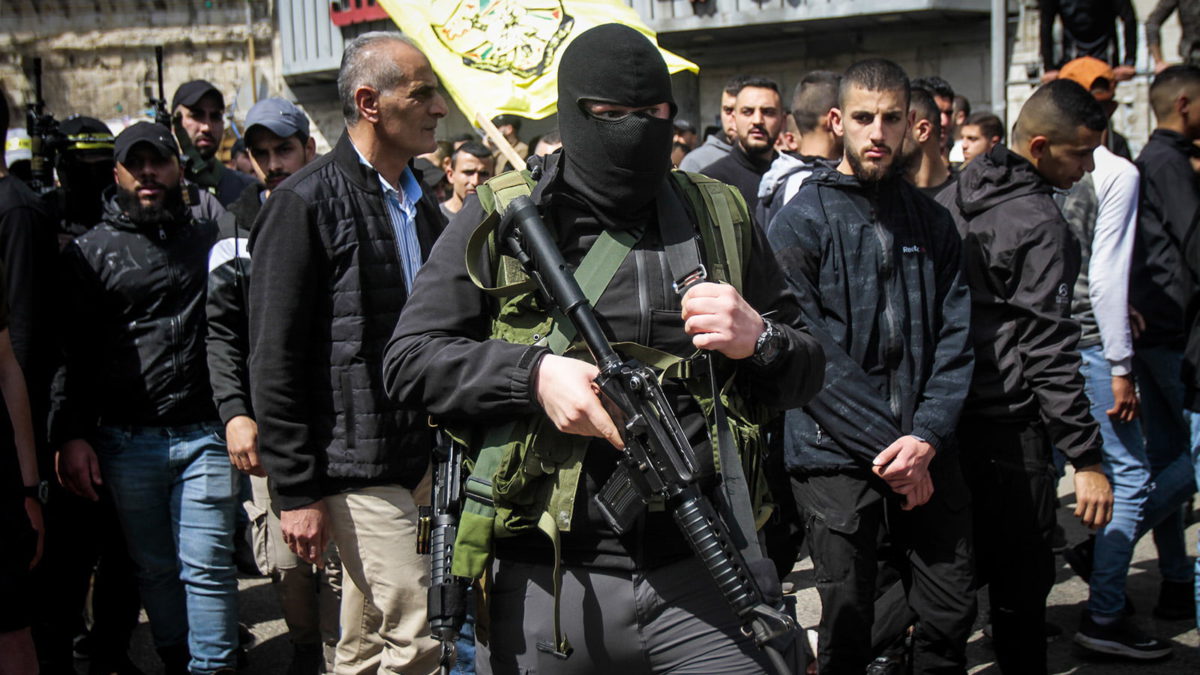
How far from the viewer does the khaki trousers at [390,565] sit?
3.51 meters

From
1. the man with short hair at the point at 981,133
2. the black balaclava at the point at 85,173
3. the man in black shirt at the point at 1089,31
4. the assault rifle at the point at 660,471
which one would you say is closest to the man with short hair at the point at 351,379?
Answer: the assault rifle at the point at 660,471

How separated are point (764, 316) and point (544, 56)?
3242 millimetres

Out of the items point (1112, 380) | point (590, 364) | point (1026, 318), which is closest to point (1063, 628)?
point (1112, 380)

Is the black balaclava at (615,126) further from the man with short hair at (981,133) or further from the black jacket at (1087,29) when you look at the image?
the black jacket at (1087,29)

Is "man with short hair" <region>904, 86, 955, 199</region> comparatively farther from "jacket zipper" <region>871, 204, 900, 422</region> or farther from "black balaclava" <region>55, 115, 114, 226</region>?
"black balaclava" <region>55, 115, 114, 226</region>

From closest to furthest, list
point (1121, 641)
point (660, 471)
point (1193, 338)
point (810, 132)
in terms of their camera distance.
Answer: point (660, 471)
point (1193, 338)
point (1121, 641)
point (810, 132)

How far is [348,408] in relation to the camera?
3.48 m

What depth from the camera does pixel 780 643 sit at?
7.54 ft

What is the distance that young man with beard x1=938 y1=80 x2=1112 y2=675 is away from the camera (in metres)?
3.99

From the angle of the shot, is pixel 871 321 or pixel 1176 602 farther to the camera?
pixel 1176 602

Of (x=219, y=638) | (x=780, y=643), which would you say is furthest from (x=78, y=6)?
(x=780, y=643)

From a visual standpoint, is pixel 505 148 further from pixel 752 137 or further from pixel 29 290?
pixel 752 137

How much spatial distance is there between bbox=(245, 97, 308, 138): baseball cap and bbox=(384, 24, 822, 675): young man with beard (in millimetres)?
2527

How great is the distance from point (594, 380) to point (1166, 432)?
12.8 ft
